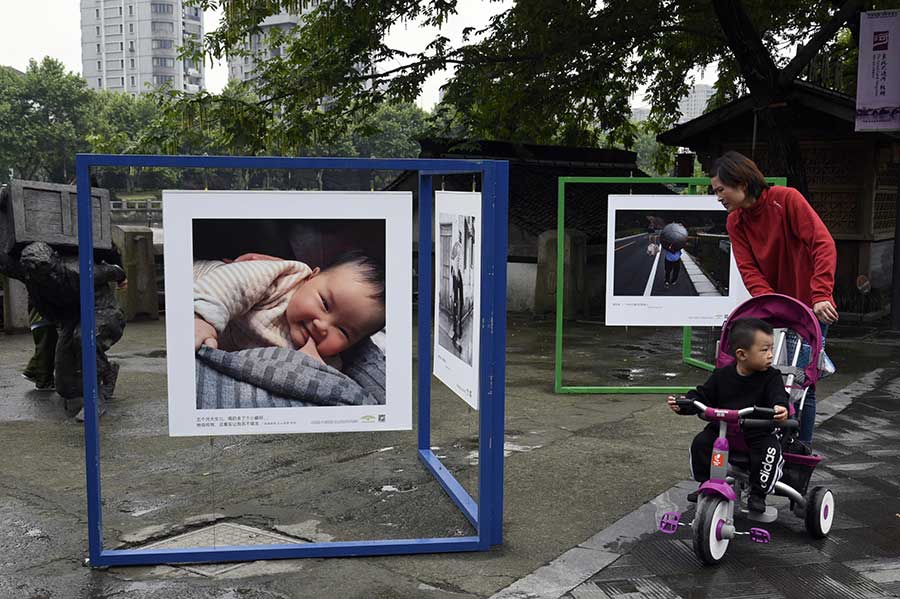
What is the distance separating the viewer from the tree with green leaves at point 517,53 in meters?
13.7

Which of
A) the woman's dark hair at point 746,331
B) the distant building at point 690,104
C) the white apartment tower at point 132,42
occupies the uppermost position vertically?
the white apartment tower at point 132,42

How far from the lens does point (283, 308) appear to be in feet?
15.0

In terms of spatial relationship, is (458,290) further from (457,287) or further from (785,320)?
(785,320)

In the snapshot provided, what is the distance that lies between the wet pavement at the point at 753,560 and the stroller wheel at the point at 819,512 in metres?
0.05

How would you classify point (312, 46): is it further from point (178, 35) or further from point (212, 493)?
point (178, 35)

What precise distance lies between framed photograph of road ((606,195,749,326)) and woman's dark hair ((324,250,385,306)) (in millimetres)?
4656

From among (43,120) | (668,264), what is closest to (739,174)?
(668,264)

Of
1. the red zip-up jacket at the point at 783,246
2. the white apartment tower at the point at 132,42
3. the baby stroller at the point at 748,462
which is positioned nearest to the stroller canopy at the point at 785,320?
the baby stroller at the point at 748,462

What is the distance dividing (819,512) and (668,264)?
14.5 ft

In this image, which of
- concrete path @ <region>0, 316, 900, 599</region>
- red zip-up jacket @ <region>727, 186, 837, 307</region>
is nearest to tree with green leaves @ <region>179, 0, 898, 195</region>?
concrete path @ <region>0, 316, 900, 599</region>

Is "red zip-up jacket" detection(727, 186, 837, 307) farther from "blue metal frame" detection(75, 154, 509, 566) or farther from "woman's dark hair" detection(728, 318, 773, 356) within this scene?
"blue metal frame" detection(75, 154, 509, 566)

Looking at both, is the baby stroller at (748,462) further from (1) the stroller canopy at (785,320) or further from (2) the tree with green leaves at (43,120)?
(2) the tree with green leaves at (43,120)

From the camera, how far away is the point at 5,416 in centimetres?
821

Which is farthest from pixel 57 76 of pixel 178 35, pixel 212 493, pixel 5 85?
pixel 212 493
